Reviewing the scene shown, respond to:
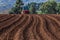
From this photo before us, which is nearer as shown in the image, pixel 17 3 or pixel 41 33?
pixel 41 33

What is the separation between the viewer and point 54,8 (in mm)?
69375

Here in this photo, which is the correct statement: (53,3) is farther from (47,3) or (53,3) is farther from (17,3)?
(17,3)

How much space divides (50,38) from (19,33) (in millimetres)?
1421

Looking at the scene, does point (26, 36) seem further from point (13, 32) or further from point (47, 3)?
point (47, 3)

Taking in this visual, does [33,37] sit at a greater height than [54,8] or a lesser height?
greater

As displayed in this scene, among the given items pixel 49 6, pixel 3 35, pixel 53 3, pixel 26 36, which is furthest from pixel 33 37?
pixel 53 3

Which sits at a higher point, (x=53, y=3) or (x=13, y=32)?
(x=13, y=32)

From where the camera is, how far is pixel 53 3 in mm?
74188

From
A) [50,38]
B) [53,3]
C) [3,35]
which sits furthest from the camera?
[53,3]

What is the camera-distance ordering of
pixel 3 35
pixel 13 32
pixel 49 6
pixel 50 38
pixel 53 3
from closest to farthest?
pixel 50 38 < pixel 3 35 < pixel 13 32 < pixel 49 6 < pixel 53 3

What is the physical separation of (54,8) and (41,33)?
59783mm

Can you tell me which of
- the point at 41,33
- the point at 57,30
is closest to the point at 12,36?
the point at 41,33

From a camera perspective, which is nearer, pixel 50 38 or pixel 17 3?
pixel 50 38

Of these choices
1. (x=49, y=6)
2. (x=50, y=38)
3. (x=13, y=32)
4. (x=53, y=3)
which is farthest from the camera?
(x=53, y=3)
